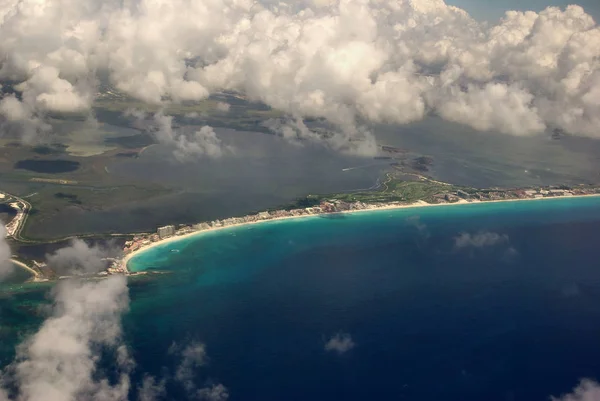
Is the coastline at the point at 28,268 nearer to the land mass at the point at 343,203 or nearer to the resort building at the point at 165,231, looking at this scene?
the land mass at the point at 343,203

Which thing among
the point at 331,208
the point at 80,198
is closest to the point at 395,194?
the point at 331,208

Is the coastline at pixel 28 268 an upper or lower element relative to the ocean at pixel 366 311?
upper

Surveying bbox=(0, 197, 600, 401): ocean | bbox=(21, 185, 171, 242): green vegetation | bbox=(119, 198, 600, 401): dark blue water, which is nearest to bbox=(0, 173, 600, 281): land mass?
bbox=(21, 185, 171, 242): green vegetation

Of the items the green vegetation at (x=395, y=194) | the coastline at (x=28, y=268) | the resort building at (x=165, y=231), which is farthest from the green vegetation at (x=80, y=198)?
the green vegetation at (x=395, y=194)

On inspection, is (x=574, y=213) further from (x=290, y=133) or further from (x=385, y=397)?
(x=290, y=133)

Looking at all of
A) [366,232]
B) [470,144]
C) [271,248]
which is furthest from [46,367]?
[470,144]
